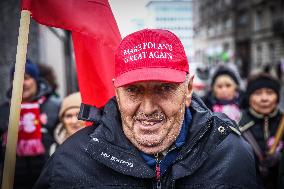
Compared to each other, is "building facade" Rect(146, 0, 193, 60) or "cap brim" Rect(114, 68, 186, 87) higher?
"building facade" Rect(146, 0, 193, 60)

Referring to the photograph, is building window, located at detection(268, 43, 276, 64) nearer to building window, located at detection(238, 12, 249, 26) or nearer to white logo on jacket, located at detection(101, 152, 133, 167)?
building window, located at detection(238, 12, 249, 26)

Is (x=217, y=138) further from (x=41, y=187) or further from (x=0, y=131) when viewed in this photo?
(x=0, y=131)

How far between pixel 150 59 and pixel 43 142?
7.04ft

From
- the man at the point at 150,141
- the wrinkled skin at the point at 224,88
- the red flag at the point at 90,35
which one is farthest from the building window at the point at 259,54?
the man at the point at 150,141

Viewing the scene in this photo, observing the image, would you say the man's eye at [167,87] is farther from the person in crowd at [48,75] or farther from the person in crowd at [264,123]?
the person in crowd at [48,75]

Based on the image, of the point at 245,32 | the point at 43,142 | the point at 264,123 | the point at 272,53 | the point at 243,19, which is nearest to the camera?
the point at 43,142

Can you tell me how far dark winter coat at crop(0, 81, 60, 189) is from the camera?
350 cm

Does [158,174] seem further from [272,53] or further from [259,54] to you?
[259,54]

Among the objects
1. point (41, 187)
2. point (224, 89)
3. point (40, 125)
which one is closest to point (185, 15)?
point (224, 89)

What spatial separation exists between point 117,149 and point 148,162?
0.57 feet

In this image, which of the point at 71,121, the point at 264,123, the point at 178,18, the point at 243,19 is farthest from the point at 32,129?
the point at 243,19

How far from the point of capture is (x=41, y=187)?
6.51 ft

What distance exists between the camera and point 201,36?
63188 mm

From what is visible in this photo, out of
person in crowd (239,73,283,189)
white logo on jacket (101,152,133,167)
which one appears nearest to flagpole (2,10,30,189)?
white logo on jacket (101,152,133,167)
